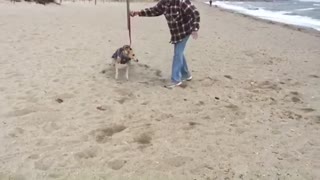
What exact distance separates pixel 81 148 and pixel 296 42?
34.5 feet

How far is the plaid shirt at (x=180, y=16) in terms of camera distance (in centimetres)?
637

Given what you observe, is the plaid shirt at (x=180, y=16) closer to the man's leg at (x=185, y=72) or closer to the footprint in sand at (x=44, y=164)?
the man's leg at (x=185, y=72)

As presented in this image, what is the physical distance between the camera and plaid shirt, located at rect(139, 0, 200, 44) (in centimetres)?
637

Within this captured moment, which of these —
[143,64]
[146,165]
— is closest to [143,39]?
[143,64]

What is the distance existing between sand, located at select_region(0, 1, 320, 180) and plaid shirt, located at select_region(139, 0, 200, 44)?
2.96ft

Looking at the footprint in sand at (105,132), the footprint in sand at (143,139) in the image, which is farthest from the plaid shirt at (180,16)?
the footprint in sand at (143,139)

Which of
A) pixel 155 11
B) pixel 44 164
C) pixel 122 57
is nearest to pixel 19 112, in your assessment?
pixel 44 164

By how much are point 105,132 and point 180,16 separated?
2.42 m

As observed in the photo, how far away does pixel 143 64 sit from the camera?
27.2 feet

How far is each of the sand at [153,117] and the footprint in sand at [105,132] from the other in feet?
0.04

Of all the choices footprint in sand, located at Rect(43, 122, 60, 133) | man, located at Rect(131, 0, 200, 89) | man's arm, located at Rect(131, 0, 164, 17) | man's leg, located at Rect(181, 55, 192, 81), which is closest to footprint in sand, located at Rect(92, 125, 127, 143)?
footprint in sand, located at Rect(43, 122, 60, 133)

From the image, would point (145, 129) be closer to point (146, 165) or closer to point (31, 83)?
point (146, 165)

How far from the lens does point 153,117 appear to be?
17.7 ft

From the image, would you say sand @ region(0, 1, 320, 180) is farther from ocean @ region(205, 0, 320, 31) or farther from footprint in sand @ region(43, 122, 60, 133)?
ocean @ region(205, 0, 320, 31)
